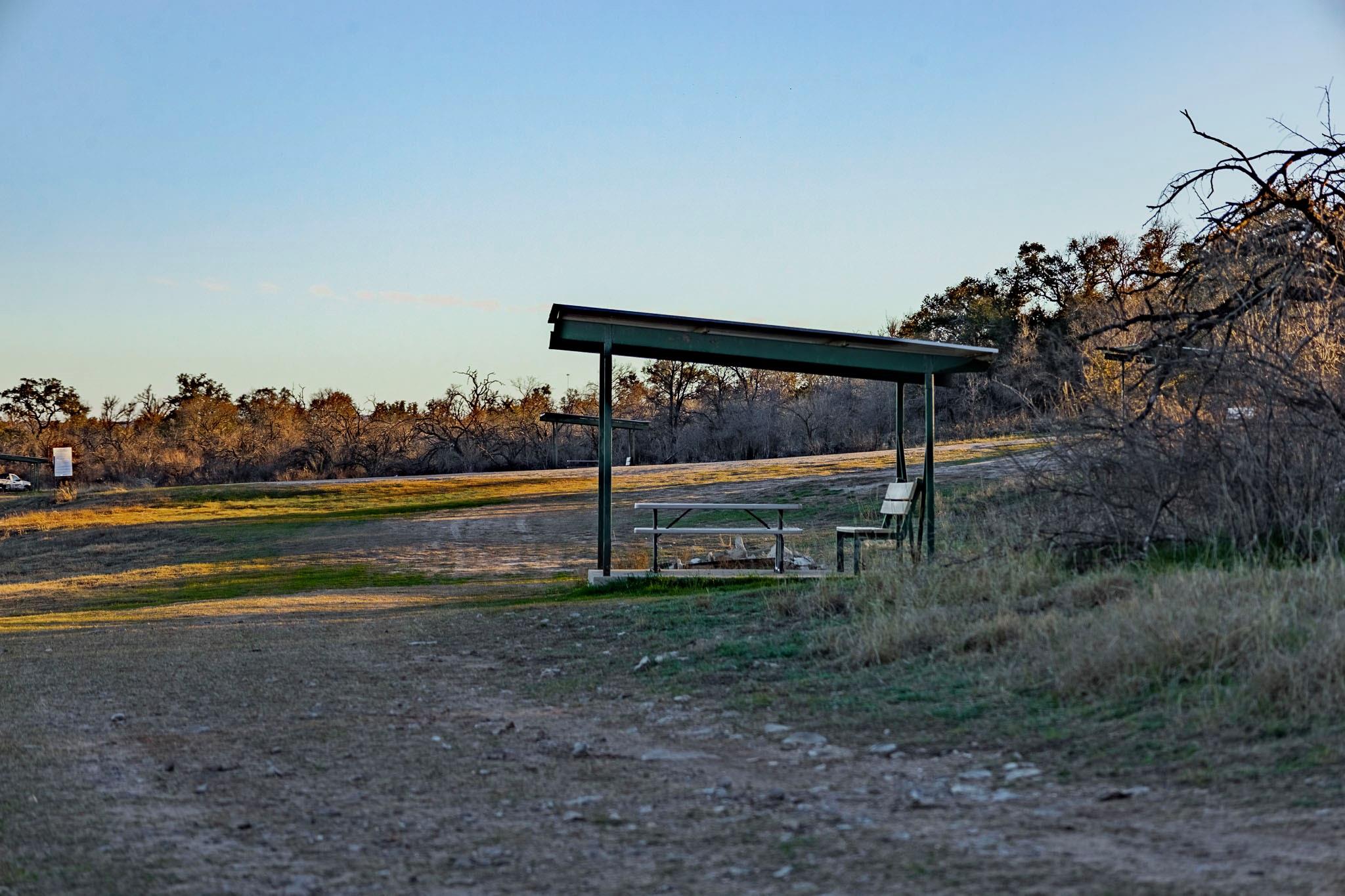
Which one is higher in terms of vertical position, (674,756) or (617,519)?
(617,519)

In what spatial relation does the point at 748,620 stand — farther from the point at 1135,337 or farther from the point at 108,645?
the point at 1135,337

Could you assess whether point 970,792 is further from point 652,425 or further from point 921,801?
point 652,425

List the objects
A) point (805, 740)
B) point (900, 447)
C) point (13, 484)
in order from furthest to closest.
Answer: point (13, 484)
point (900, 447)
point (805, 740)

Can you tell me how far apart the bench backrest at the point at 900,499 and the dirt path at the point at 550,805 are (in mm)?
5908

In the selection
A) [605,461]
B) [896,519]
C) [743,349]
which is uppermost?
[743,349]

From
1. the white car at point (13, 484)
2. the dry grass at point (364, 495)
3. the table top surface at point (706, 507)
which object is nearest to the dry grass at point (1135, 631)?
the table top surface at point (706, 507)

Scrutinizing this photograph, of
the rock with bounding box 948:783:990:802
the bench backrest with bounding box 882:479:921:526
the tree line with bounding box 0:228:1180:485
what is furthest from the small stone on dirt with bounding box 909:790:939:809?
the tree line with bounding box 0:228:1180:485

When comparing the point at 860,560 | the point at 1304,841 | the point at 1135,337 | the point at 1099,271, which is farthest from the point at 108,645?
the point at 1099,271

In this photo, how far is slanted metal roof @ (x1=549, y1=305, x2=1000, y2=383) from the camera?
1349 cm

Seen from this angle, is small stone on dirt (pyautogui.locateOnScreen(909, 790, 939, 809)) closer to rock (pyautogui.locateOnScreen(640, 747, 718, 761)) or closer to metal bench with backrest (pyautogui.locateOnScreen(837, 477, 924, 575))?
rock (pyautogui.locateOnScreen(640, 747, 718, 761))

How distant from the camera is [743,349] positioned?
1382 centimetres

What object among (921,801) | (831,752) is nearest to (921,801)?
(921,801)

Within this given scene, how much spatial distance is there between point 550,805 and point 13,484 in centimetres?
4997

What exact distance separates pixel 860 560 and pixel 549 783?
9.33 m
